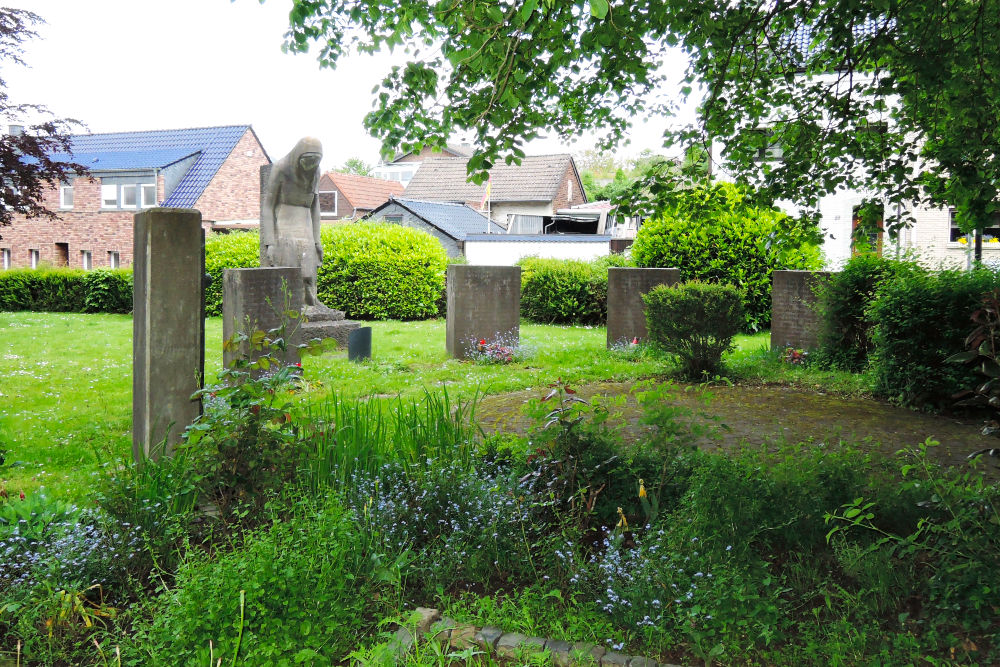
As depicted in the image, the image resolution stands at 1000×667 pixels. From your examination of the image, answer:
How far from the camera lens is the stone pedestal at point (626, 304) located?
1181 centimetres

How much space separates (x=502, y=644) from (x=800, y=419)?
16.6 feet

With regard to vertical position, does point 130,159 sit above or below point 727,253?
above

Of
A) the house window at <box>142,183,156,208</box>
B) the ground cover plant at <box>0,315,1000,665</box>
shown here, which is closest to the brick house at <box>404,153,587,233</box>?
the house window at <box>142,183,156,208</box>

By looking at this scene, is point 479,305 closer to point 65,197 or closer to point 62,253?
point 62,253

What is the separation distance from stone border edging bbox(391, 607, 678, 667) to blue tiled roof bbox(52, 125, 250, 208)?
3745 centimetres

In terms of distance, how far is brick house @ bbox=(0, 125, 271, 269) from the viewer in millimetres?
37375

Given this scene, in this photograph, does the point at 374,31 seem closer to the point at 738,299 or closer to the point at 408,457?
the point at 408,457

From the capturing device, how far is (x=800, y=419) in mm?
7094

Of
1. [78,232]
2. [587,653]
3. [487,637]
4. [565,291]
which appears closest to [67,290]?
Result: [565,291]

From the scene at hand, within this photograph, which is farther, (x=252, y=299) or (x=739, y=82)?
(x=252, y=299)

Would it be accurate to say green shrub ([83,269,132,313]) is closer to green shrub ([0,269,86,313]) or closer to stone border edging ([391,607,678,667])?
Answer: green shrub ([0,269,86,313])

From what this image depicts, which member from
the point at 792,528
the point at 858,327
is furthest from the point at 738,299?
the point at 792,528

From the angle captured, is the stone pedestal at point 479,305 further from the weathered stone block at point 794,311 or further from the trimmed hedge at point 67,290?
the trimmed hedge at point 67,290

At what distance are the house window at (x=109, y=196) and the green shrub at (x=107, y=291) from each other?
1734 cm
